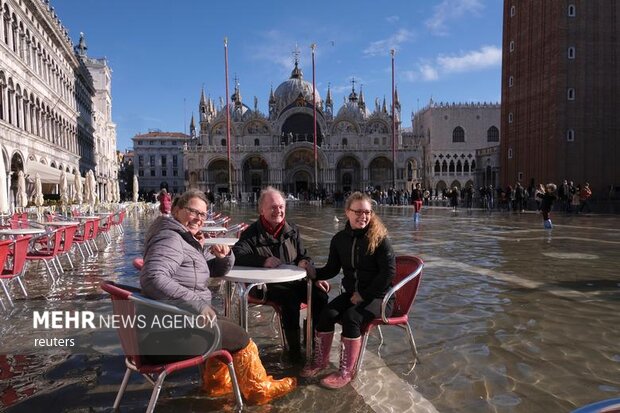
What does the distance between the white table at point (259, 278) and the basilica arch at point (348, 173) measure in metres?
61.2

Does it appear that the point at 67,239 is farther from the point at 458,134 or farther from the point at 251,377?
the point at 458,134

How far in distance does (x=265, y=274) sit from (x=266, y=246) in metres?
0.52

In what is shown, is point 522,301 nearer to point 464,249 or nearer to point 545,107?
point 464,249

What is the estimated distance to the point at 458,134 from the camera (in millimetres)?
65188

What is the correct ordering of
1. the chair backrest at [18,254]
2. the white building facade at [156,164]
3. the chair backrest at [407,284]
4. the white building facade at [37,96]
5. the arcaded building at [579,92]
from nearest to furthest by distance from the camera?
1. the chair backrest at [407,284]
2. the chair backrest at [18,254]
3. the white building facade at [37,96]
4. the arcaded building at [579,92]
5. the white building facade at [156,164]

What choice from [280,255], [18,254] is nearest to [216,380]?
[280,255]

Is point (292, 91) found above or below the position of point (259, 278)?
above

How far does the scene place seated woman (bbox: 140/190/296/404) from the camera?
9.51 ft

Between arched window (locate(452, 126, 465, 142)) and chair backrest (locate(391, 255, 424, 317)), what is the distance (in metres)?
64.4

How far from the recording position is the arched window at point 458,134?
213 feet

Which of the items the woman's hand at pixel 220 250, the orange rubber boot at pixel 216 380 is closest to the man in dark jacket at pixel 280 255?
the woman's hand at pixel 220 250

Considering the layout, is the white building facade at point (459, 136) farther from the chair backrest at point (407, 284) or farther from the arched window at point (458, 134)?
the chair backrest at point (407, 284)

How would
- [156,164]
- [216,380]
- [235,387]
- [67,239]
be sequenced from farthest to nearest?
[156,164], [67,239], [216,380], [235,387]

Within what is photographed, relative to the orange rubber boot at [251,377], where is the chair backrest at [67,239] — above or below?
above
